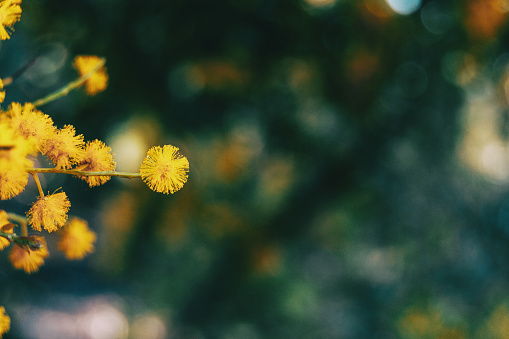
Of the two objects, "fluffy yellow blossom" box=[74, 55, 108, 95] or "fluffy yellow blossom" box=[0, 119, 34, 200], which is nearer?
"fluffy yellow blossom" box=[0, 119, 34, 200]

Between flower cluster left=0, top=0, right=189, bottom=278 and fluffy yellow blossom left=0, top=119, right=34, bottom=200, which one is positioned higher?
flower cluster left=0, top=0, right=189, bottom=278

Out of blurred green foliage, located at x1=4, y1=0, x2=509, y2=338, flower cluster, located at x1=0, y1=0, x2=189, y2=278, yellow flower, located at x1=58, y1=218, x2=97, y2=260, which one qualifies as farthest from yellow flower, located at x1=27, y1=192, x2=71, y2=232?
blurred green foliage, located at x1=4, y1=0, x2=509, y2=338

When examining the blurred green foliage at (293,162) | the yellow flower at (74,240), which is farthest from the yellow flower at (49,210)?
the blurred green foliage at (293,162)

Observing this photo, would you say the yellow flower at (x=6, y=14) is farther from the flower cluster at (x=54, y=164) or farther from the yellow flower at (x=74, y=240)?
the yellow flower at (x=74, y=240)

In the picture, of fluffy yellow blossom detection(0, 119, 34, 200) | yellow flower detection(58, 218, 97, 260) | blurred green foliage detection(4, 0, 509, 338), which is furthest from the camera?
blurred green foliage detection(4, 0, 509, 338)

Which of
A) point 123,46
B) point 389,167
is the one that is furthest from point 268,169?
point 123,46

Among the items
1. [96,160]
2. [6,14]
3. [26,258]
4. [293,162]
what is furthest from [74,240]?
[293,162]

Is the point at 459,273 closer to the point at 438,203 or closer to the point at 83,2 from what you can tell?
the point at 438,203

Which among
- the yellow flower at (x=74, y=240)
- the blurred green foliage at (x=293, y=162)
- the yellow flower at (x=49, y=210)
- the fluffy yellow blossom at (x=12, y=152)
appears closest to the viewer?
the fluffy yellow blossom at (x=12, y=152)

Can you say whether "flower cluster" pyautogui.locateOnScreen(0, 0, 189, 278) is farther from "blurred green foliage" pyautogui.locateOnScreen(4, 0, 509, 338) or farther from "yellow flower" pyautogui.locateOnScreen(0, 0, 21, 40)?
"blurred green foliage" pyautogui.locateOnScreen(4, 0, 509, 338)
